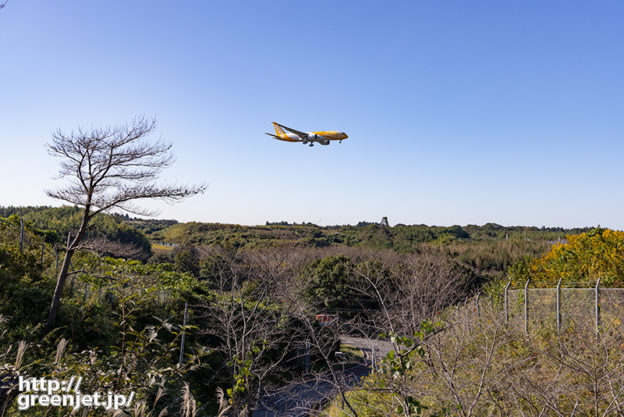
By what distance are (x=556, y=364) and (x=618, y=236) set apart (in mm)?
6846

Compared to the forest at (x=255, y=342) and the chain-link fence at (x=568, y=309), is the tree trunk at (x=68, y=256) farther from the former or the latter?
the chain-link fence at (x=568, y=309)

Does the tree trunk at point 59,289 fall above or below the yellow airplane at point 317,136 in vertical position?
below

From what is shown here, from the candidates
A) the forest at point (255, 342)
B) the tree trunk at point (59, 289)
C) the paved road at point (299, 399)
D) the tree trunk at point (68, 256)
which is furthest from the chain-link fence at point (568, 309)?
the tree trunk at point (59, 289)

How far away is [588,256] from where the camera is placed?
12.5 meters

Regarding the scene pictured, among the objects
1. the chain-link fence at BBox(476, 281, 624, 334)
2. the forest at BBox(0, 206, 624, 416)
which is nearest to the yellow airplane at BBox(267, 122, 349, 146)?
the forest at BBox(0, 206, 624, 416)

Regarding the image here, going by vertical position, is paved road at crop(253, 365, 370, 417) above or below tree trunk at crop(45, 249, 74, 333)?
below

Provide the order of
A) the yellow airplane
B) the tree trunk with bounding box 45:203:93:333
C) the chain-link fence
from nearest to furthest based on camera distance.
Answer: the tree trunk with bounding box 45:203:93:333
the chain-link fence
the yellow airplane

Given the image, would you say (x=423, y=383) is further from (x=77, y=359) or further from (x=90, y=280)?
(x=90, y=280)

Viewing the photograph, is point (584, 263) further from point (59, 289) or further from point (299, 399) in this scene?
point (59, 289)

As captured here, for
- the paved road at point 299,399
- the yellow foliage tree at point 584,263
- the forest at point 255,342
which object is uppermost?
the yellow foliage tree at point 584,263

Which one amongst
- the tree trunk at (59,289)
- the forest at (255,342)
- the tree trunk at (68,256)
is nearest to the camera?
the forest at (255,342)

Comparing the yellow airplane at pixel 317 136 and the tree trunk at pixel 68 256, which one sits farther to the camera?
the yellow airplane at pixel 317 136

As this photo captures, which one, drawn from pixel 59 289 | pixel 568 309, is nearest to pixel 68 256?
pixel 59 289

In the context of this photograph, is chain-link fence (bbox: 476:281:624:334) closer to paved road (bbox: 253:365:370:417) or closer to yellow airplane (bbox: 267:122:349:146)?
paved road (bbox: 253:365:370:417)
